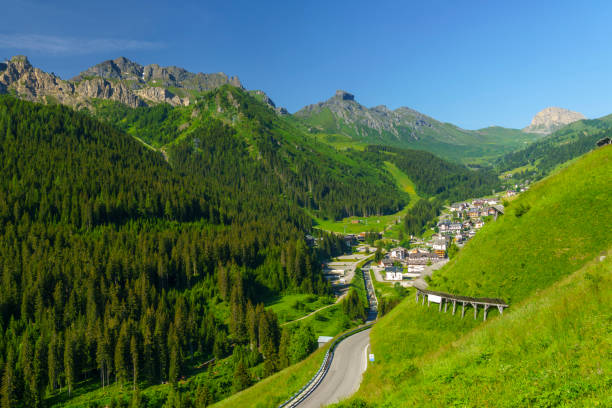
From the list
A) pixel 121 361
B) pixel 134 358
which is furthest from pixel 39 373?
pixel 134 358

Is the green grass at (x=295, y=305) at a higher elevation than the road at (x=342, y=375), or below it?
below

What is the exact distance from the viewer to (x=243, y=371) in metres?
76.4

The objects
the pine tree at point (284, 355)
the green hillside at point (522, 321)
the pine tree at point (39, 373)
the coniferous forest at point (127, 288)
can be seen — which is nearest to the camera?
the green hillside at point (522, 321)

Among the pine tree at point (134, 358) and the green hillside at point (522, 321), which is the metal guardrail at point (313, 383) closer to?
the green hillside at point (522, 321)

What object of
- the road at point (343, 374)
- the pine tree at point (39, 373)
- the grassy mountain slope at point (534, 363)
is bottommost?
the pine tree at point (39, 373)

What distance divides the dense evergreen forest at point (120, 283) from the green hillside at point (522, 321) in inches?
1662

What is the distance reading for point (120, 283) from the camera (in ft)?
416

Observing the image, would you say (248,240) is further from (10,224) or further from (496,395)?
(496,395)

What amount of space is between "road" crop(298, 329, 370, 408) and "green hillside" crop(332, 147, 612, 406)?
2621 mm

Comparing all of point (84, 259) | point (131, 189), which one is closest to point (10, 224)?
point (84, 259)

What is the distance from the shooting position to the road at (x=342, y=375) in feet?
123

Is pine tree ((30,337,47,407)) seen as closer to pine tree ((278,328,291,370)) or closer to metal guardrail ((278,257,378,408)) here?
pine tree ((278,328,291,370))

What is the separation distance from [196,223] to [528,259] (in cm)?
17492

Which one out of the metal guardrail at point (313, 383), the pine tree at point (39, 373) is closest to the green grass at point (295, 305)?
the metal guardrail at point (313, 383)
